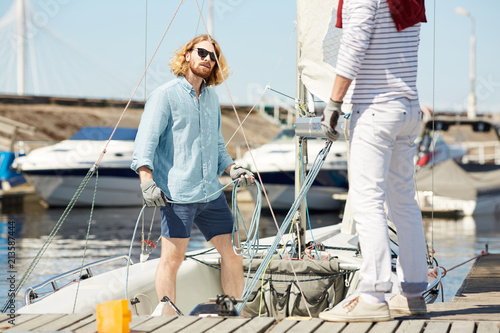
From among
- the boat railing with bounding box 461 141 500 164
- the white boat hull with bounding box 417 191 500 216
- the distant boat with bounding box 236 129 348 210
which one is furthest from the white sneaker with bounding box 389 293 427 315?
the boat railing with bounding box 461 141 500 164

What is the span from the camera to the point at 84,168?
20.8 metres

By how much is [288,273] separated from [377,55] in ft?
6.87

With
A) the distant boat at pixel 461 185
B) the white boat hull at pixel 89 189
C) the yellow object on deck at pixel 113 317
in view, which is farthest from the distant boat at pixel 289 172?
the yellow object on deck at pixel 113 317

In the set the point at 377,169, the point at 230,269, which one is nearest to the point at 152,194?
the point at 230,269

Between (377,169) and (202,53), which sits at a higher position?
(202,53)

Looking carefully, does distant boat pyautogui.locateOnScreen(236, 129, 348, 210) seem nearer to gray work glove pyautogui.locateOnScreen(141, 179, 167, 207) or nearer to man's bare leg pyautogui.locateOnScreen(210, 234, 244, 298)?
man's bare leg pyautogui.locateOnScreen(210, 234, 244, 298)

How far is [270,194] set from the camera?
19859 mm

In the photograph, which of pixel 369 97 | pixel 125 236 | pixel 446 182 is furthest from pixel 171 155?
pixel 446 182

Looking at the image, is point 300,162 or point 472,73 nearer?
point 300,162

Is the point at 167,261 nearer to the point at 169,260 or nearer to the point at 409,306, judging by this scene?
the point at 169,260

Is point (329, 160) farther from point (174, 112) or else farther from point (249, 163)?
point (174, 112)

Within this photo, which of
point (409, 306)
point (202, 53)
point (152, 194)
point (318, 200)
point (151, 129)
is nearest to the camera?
point (409, 306)

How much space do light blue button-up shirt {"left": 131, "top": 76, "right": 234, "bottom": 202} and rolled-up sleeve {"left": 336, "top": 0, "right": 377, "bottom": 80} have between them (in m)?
1.07

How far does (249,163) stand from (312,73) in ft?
46.6
